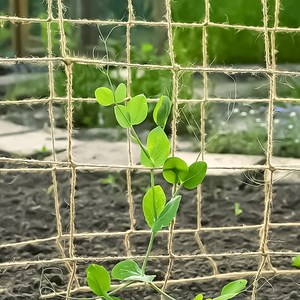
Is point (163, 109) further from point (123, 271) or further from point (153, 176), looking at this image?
point (123, 271)

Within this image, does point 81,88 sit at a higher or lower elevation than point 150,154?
lower

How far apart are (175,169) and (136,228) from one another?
1.22 m

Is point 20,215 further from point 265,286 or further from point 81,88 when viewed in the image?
point 81,88

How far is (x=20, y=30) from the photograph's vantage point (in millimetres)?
4789

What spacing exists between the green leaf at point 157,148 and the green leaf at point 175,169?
16 mm

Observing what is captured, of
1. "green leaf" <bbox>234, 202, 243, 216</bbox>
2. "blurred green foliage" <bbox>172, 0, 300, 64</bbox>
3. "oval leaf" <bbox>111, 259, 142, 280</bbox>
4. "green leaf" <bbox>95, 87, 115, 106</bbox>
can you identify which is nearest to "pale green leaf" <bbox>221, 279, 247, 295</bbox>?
"oval leaf" <bbox>111, 259, 142, 280</bbox>

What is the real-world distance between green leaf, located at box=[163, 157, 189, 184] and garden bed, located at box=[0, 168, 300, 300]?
563 mm

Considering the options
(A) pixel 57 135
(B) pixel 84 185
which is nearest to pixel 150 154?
(B) pixel 84 185

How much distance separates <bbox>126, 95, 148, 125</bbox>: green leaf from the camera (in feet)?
4.81

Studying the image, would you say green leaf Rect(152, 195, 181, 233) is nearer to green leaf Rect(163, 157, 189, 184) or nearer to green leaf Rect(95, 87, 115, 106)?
green leaf Rect(163, 157, 189, 184)

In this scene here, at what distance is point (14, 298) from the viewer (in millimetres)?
1891

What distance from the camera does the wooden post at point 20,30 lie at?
4.72 meters

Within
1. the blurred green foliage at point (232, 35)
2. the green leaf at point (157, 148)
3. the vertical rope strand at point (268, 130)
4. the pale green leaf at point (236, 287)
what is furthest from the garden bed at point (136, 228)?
the blurred green foliage at point (232, 35)

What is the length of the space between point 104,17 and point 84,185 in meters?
1.70
